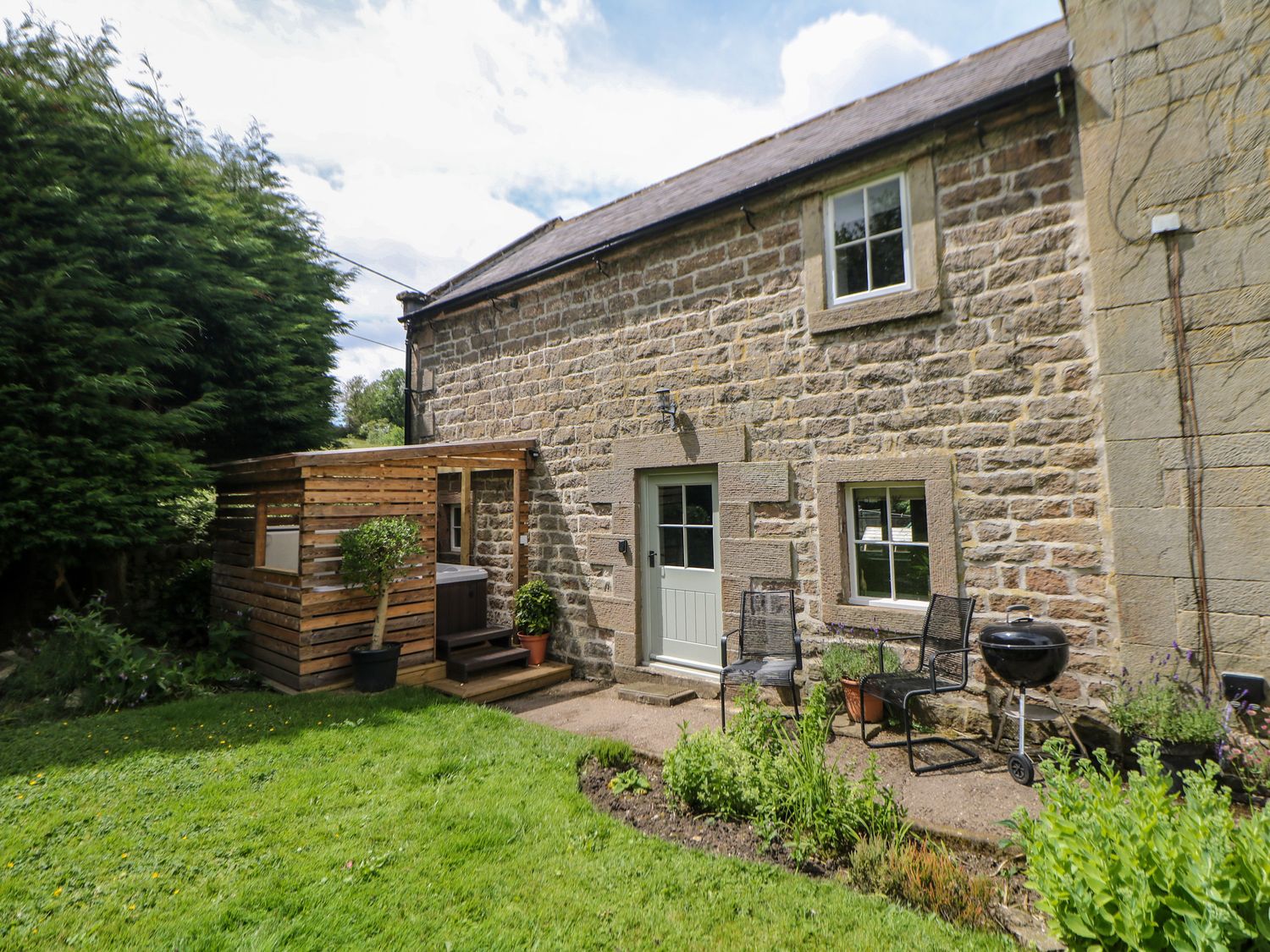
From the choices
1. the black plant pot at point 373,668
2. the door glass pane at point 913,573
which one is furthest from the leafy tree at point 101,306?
the door glass pane at point 913,573

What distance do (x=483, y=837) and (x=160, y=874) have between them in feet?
5.16

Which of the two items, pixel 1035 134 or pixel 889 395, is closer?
pixel 1035 134

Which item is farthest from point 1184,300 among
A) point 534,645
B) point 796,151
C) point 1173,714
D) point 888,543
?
point 534,645

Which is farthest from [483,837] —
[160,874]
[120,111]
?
[120,111]

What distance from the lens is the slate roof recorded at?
197 inches

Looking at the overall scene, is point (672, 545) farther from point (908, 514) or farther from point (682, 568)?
point (908, 514)

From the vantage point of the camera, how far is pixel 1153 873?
1.89m

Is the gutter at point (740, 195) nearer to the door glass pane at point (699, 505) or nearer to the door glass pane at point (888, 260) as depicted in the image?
the door glass pane at point (888, 260)

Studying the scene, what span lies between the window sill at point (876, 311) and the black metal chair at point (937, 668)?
2315 millimetres

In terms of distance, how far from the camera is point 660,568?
6.69m

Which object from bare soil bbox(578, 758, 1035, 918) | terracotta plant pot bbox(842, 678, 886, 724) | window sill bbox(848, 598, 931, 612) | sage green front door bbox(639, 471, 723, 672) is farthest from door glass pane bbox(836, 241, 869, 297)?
bare soil bbox(578, 758, 1035, 918)

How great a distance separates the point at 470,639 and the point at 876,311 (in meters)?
5.57

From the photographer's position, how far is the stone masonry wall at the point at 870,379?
4391 mm

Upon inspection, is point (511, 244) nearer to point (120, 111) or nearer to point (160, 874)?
point (120, 111)
